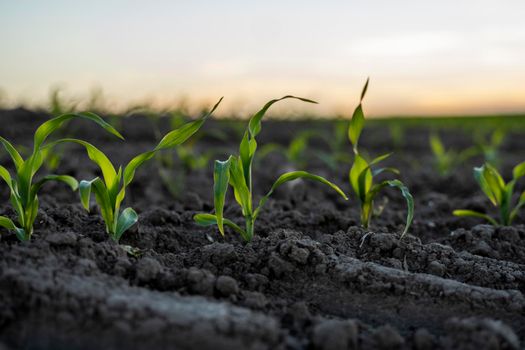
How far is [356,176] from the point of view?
97.2 inches

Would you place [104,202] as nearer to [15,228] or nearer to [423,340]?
[15,228]

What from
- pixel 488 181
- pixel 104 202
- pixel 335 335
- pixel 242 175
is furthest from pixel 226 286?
pixel 488 181

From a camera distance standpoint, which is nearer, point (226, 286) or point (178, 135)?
point (226, 286)

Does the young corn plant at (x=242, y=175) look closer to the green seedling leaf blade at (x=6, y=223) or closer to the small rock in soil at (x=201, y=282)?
the small rock in soil at (x=201, y=282)

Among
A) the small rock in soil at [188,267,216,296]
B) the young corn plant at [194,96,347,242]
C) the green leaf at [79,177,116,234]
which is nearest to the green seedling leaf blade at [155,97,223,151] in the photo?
the young corn plant at [194,96,347,242]

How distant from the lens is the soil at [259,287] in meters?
1.50

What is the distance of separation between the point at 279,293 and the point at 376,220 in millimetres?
1207

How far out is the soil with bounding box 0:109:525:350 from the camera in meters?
1.50

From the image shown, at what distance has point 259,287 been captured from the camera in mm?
1848

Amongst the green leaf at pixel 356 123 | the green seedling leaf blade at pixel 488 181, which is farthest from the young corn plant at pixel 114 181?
the green seedling leaf blade at pixel 488 181

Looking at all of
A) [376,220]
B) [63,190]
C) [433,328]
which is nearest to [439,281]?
[433,328]

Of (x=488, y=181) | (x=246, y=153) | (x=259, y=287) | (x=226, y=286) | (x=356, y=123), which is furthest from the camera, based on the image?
(x=488, y=181)

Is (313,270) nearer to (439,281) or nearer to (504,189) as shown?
(439,281)

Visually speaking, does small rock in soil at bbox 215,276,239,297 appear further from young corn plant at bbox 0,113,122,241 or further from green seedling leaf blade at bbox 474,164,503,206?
green seedling leaf blade at bbox 474,164,503,206
